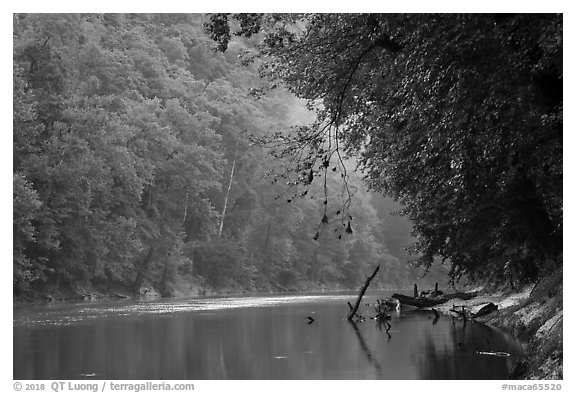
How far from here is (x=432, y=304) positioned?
43719 millimetres

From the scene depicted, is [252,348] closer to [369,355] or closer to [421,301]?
[369,355]

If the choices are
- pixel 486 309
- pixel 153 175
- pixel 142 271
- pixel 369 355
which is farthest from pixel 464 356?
pixel 153 175

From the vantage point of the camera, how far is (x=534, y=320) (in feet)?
79.7

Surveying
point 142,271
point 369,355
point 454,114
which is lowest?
point 369,355

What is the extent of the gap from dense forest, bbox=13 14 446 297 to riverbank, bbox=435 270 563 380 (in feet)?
8.84

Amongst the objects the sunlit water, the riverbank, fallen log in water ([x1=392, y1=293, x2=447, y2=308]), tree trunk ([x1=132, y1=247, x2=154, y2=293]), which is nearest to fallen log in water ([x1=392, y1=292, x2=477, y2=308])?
fallen log in water ([x1=392, y1=293, x2=447, y2=308])

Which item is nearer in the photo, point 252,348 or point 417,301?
point 252,348

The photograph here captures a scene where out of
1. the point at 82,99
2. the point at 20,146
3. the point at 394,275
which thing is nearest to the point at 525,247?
the point at 20,146

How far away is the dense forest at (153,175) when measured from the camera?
50750mm

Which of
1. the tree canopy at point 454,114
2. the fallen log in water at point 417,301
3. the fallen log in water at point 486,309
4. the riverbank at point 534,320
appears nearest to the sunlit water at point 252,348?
the riverbank at point 534,320

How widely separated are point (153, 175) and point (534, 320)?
44898mm

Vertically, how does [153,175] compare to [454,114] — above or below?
above

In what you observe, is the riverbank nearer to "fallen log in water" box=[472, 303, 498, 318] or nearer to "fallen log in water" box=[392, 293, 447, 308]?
"fallen log in water" box=[472, 303, 498, 318]

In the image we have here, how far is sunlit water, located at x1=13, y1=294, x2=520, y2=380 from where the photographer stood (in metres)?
18.7
